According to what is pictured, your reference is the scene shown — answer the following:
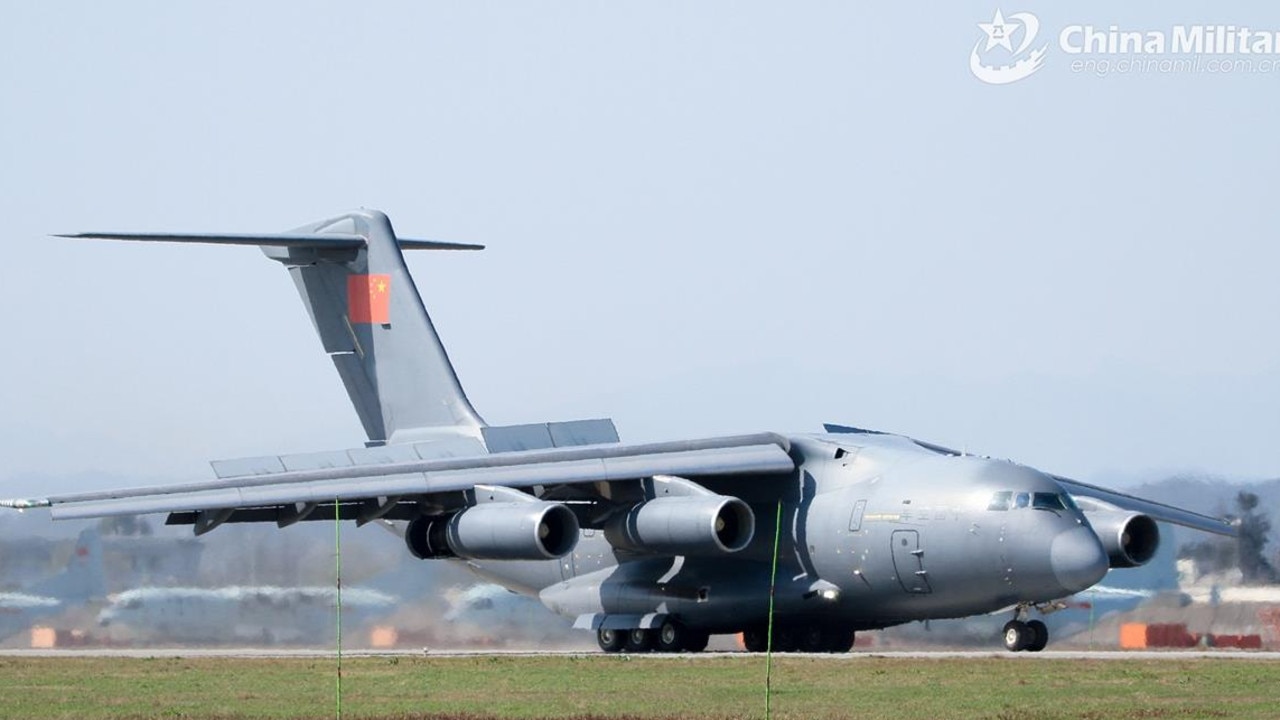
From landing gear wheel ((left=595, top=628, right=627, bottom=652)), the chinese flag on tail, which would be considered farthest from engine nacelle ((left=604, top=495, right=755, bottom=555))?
the chinese flag on tail

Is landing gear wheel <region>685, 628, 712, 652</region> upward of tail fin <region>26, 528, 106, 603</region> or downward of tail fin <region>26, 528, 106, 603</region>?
downward

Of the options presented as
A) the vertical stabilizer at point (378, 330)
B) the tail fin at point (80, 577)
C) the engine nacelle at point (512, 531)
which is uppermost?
the vertical stabilizer at point (378, 330)

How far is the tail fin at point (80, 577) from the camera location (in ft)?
97.5

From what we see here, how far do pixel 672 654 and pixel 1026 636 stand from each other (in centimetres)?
429

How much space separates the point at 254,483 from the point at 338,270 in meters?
4.93

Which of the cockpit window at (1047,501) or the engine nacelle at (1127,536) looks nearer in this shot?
the cockpit window at (1047,501)

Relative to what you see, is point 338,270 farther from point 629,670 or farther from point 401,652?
point 629,670

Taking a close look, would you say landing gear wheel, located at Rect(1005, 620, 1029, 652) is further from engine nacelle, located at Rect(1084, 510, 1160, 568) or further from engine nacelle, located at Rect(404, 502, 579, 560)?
engine nacelle, located at Rect(404, 502, 579, 560)

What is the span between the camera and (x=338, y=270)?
3047cm

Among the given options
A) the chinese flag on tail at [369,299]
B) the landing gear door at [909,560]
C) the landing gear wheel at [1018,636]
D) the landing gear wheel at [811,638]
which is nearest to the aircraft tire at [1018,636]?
the landing gear wheel at [1018,636]

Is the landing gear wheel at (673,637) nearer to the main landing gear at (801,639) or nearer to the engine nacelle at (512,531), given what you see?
the main landing gear at (801,639)

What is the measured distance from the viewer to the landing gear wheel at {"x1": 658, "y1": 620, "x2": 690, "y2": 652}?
1043 inches

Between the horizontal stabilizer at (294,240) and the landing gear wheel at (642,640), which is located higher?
the horizontal stabilizer at (294,240)

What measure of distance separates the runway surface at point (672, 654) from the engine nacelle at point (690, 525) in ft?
4.25
